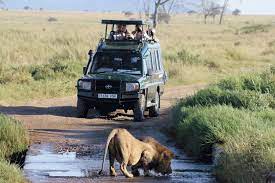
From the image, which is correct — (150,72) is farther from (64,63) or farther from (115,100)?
(64,63)

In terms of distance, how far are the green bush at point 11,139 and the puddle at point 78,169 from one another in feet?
0.79

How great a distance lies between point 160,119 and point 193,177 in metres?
6.99

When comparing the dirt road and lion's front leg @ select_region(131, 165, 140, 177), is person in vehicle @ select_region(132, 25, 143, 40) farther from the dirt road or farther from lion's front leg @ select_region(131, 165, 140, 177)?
lion's front leg @ select_region(131, 165, 140, 177)

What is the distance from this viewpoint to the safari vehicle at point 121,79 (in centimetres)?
1698

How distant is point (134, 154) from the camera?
1009 cm

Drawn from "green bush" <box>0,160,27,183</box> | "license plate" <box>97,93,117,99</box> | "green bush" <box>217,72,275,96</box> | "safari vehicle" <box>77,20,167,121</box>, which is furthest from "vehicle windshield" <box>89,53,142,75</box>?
"green bush" <box>0,160,27,183</box>

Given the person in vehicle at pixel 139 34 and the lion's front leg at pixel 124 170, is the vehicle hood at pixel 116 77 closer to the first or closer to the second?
the person in vehicle at pixel 139 34

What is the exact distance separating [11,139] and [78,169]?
6.86ft

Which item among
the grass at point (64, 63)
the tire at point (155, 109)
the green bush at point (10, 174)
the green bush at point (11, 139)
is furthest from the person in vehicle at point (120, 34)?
the green bush at point (10, 174)

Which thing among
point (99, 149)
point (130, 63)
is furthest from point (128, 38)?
point (99, 149)

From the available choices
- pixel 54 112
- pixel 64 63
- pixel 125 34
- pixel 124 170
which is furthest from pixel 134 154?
pixel 64 63

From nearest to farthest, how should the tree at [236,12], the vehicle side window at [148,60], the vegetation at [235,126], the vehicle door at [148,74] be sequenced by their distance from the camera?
1. the vegetation at [235,126]
2. the vehicle door at [148,74]
3. the vehicle side window at [148,60]
4. the tree at [236,12]

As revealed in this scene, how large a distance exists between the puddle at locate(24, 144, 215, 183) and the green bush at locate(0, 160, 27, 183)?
51 cm

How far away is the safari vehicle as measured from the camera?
1698 centimetres
